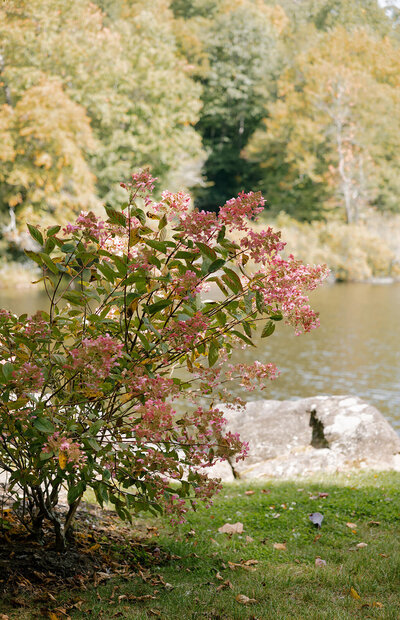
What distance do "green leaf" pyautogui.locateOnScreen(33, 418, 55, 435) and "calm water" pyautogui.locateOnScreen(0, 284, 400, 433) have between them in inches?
342

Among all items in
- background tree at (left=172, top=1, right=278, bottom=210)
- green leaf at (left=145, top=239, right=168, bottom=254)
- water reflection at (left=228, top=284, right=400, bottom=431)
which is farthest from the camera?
background tree at (left=172, top=1, right=278, bottom=210)

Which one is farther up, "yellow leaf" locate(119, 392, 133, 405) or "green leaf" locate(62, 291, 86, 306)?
"green leaf" locate(62, 291, 86, 306)

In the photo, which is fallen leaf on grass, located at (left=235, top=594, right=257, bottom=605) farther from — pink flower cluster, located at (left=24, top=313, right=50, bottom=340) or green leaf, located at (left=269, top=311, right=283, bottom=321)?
pink flower cluster, located at (left=24, top=313, right=50, bottom=340)

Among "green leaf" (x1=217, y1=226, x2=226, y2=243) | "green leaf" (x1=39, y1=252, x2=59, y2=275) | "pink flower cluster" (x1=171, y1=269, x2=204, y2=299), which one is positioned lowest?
"pink flower cluster" (x1=171, y1=269, x2=204, y2=299)

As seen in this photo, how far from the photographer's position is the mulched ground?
3373 millimetres

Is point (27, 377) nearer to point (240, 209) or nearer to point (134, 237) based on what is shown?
point (134, 237)

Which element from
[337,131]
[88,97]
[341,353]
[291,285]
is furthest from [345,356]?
[337,131]

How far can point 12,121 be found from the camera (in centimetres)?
2605

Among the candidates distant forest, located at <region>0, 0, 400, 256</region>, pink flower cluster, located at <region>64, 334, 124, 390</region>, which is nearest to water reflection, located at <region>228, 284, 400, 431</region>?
pink flower cluster, located at <region>64, 334, 124, 390</region>

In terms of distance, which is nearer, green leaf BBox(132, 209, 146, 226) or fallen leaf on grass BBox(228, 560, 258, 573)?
green leaf BBox(132, 209, 146, 226)

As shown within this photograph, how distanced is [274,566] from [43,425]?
2.06 metres

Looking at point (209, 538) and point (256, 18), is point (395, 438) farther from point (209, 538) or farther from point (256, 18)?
point (256, 18)

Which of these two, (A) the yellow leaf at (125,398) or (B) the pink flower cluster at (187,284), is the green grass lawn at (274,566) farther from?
→ (B) the pink flower cluster at (187,284)

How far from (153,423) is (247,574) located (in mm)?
1573
